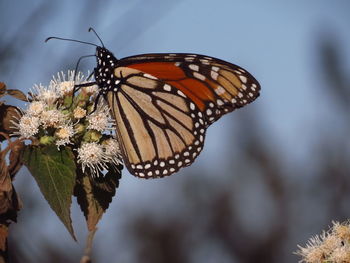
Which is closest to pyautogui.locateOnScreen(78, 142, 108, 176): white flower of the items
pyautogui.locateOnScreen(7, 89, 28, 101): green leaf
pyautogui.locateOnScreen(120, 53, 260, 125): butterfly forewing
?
pyautogui.locateOnScreen(7, 89, 28, 101): green leaf

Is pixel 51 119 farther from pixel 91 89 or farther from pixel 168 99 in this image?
pixel 168 99

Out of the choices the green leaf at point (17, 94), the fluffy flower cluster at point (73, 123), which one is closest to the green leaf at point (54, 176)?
the fluffy flower cluster at point (73, 123)

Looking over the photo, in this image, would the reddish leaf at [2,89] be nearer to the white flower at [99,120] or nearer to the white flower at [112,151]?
the white flower at [99,120]

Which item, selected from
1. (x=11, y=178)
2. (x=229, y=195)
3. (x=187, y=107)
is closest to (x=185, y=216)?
(x=229, y=195)

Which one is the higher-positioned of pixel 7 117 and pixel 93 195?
pixel 7 117

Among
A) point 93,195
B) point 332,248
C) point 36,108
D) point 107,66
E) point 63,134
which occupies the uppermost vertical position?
point 107,66

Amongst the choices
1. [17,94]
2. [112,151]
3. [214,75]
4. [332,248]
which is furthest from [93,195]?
[214,75]
